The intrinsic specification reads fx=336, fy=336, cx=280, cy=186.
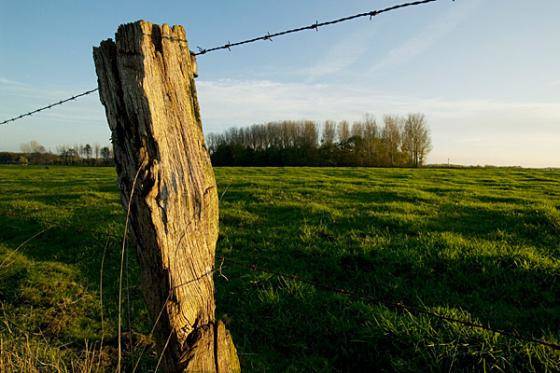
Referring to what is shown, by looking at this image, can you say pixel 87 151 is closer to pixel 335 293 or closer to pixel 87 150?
pixel 87 150

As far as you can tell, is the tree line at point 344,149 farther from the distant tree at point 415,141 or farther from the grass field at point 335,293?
the grass field at point 335,293

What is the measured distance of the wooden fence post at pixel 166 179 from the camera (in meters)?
2.02

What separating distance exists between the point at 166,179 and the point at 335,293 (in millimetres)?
3279

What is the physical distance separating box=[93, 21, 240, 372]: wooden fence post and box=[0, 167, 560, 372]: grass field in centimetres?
36

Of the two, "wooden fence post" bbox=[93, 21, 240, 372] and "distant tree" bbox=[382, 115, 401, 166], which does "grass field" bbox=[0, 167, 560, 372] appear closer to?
"wooden fence post" bbox=[93, 21, 240, 372]

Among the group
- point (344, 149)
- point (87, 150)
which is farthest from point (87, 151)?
point (344, 149)

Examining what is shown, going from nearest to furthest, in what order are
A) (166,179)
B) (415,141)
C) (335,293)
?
(166,179) < (335,293) < (415,141)

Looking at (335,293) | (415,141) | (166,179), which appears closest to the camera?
(166,179)

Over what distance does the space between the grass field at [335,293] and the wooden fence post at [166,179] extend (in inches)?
14.3

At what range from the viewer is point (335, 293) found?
4.59 m

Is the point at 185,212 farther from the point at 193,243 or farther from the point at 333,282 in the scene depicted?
the point at 333,282

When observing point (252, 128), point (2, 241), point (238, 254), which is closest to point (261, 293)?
point (238, 254)

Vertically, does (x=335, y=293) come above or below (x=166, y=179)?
below

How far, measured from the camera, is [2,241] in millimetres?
8438
